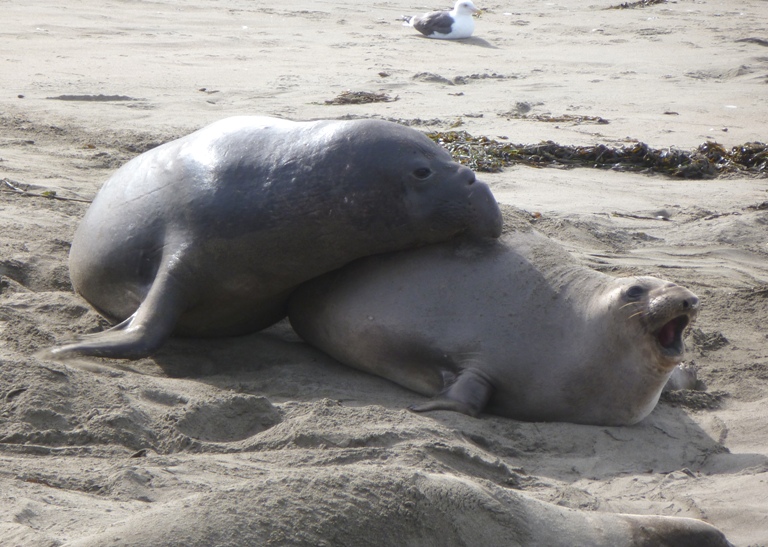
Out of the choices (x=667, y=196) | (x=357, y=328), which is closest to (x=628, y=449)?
(x=357, y=328)

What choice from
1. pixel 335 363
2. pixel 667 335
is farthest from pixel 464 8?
pixel 667 335

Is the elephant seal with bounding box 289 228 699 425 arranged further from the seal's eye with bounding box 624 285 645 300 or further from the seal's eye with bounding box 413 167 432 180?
the seal's eye with bounding box 413 167 432 180

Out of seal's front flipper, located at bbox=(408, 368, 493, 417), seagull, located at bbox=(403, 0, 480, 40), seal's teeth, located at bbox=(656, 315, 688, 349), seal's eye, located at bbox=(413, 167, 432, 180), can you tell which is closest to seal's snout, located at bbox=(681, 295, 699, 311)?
seal's teeth, located at bbox=(656, 315, 688, 349)

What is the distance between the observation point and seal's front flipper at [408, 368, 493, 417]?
3828mm

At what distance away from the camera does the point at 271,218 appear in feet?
13.6

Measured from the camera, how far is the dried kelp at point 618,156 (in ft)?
24.4

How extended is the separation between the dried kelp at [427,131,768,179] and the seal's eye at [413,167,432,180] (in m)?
3.09

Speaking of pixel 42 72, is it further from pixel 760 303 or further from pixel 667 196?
pixel 760 303

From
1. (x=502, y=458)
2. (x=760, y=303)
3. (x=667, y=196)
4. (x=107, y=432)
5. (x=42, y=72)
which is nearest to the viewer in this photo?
(x=107, y=432)

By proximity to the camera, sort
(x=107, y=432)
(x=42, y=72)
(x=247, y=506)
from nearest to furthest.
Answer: (x=247, y=506)
(x=107, y=432)
(x=42, y=72)

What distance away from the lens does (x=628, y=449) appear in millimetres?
Result: 3674

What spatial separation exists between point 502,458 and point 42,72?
24.2 feet

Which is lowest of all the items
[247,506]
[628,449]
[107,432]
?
[628,449]

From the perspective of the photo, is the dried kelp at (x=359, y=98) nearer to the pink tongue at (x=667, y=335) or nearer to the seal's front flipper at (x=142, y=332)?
the seal's front flipper at (x=142, y=332)
